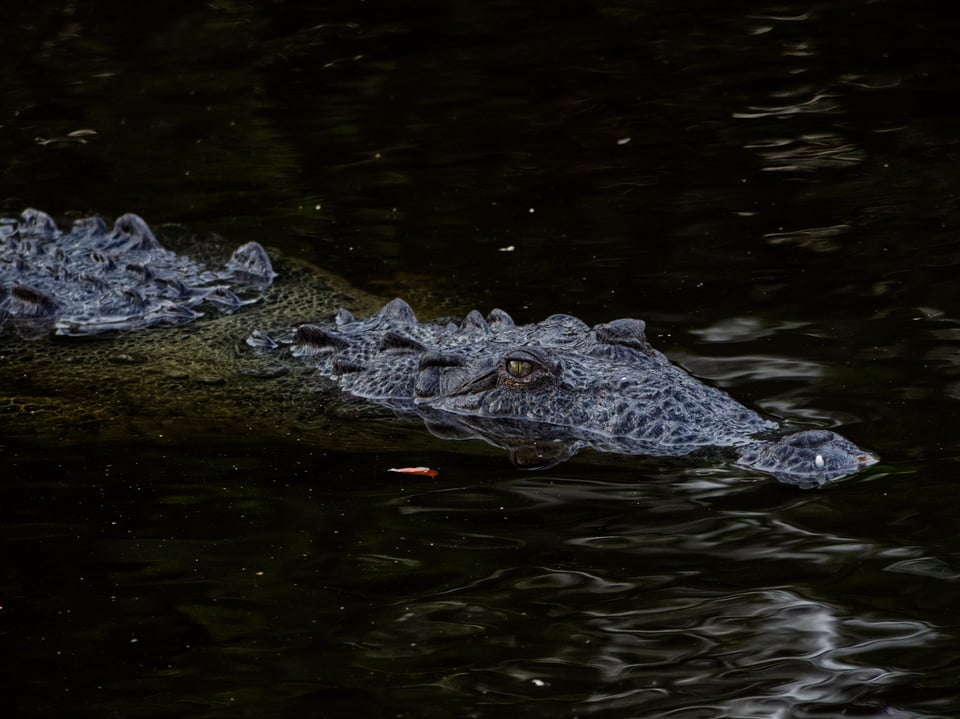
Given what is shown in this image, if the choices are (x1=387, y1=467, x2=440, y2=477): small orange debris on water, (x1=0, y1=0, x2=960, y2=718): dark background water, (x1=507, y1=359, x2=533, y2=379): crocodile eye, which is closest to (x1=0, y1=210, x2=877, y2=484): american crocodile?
(x1=507, y1=359, x2=533, y2=379): crocodile eye

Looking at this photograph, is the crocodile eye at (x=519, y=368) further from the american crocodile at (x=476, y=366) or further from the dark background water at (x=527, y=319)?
the dark background water at (x=527, y=319)

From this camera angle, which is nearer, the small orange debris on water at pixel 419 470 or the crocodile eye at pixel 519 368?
the small orange debris on water at pixel 419 470

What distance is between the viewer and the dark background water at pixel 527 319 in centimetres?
467

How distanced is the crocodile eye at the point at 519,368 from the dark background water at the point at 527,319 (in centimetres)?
53

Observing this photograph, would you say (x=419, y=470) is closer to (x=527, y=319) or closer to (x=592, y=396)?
(x=592, y=396)

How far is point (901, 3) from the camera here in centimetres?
1352

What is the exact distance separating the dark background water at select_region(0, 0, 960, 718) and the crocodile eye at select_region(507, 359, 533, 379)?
534 millimetres

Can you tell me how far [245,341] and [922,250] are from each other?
4.11 meters

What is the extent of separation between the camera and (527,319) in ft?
27.3

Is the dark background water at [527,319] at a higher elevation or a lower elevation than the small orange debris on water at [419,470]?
higher

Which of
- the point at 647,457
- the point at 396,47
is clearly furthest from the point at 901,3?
the point at 647,457

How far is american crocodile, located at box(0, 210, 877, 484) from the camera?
636 centimetres

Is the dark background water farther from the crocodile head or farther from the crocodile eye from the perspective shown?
the crocodile eye

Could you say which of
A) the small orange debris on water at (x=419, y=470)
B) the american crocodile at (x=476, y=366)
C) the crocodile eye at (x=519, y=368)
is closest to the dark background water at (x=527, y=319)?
the small orange debris on water at (x=419, y=470)
